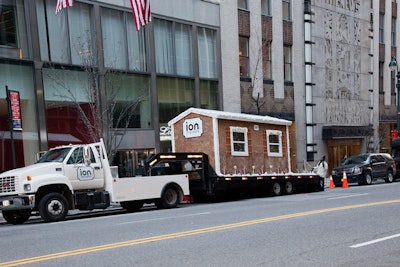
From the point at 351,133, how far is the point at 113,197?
2653 centimetres

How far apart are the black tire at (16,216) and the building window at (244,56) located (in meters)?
18.0

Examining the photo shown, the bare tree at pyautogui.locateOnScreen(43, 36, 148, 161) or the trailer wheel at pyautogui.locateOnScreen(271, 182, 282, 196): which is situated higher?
the bare tree at pyautogui.locateOnScreen(43, 36, 148, 161)

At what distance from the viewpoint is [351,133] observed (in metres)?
36.6

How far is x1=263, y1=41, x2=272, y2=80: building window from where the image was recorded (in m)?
30.2

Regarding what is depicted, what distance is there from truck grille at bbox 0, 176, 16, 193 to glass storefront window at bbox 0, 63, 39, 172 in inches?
236

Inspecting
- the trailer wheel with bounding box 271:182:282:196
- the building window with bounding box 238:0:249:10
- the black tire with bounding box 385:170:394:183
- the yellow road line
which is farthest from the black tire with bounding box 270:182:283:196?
the building window with bounding box 238:0:249:10

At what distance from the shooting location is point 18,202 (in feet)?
41.3

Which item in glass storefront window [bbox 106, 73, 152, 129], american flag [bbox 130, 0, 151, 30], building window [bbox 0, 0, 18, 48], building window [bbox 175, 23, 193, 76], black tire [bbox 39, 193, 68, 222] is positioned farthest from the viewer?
building window [bbox 175, 23, 193, 76]

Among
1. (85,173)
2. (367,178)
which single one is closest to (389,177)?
(367,178)

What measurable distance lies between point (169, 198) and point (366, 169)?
13.2 metres

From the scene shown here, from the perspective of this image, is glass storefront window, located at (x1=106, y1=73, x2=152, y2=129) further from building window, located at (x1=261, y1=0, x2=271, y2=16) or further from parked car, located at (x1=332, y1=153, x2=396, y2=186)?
building window, located at (x1=261, y1=0, x2=271, y2=16)

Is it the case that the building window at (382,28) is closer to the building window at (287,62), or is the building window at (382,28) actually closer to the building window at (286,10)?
the building window at (286,10)

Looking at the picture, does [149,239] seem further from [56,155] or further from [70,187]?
[56,155]

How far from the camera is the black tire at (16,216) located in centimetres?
1345
